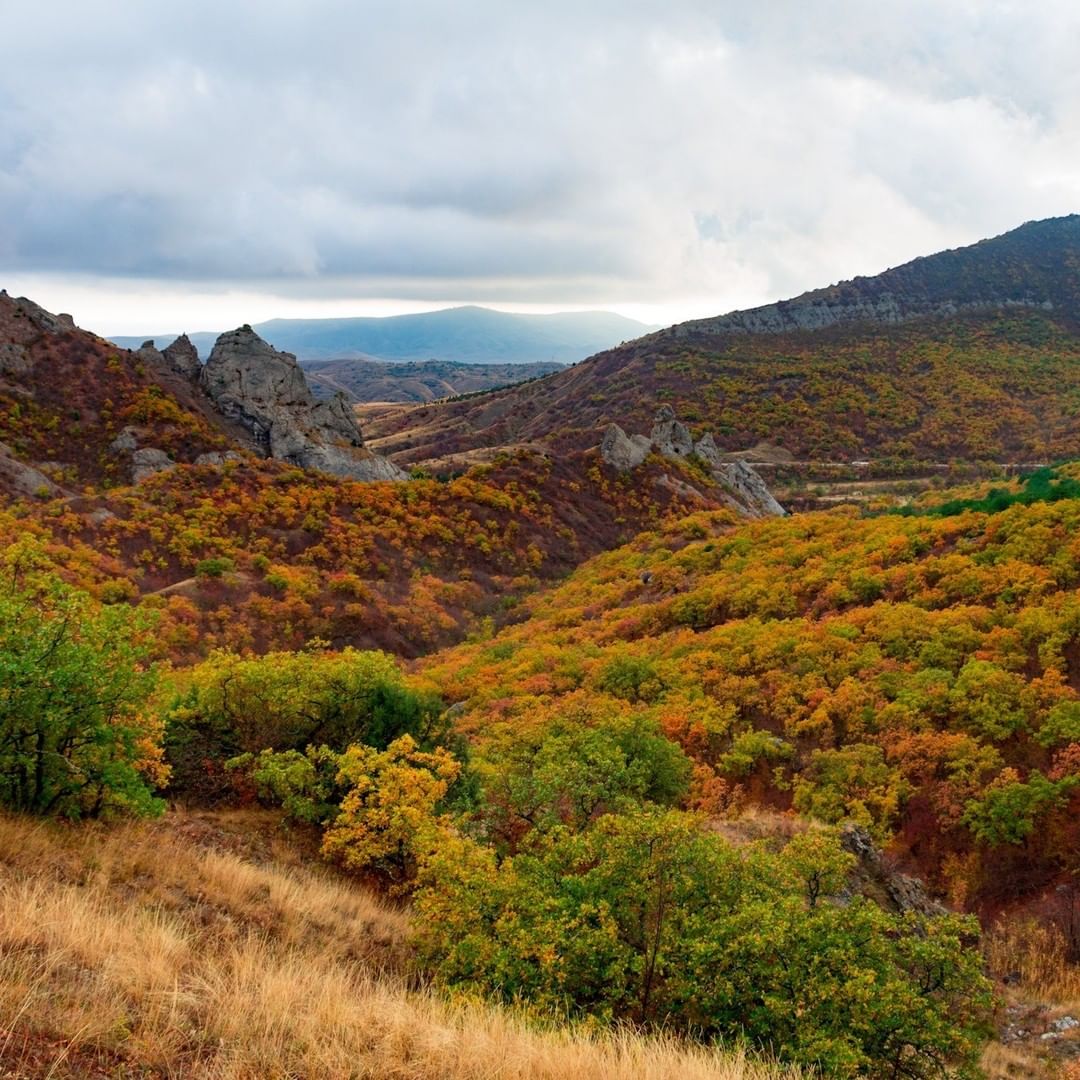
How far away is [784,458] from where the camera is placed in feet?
320

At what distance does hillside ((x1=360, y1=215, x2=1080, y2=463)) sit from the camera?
96875 mm

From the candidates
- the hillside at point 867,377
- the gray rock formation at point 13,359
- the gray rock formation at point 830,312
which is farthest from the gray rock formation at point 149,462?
the gray rock formation at point 830,312

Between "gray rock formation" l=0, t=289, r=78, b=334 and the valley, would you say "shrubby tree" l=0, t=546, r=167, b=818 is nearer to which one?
the valley

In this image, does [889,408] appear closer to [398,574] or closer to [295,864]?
[398,574]

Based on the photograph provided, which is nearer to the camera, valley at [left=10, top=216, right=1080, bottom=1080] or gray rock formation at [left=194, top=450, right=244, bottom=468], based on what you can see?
valley at [left=10, top=216, right=1080, bottom=1080]

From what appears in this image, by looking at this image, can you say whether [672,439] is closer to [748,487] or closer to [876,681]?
[748,487]

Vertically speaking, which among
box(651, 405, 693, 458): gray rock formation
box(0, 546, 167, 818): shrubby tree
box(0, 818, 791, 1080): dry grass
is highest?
box(651, 405, 693, 458): gray rock formation

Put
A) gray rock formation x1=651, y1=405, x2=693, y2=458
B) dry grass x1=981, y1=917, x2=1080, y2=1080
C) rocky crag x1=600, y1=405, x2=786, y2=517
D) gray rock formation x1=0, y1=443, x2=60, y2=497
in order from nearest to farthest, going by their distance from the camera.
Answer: dry grass x1=981, y1=917, x2=1080, y2=1080, gray rock formation x1=0, y1=443, x2=60, y2=497, rocky crag x1=600, y1=405, x2=786, y2=517, gray rock formation x1=651, y1=405, x2=693, y2=458

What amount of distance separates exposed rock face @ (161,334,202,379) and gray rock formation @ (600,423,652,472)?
4282 centimetres

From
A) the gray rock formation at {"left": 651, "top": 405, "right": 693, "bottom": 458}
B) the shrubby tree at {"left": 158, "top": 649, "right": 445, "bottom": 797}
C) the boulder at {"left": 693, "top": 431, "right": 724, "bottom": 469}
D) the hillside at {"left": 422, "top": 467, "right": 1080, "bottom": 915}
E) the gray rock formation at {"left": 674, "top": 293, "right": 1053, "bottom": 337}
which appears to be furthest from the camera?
the gray rock formation at {"left": 674, "top": 293, "right": 1053, "bottom": 337}

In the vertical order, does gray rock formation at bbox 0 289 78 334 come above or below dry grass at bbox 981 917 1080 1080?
above

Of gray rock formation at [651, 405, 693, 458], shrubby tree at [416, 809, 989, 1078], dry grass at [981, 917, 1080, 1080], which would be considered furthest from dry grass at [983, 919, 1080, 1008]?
gray rock formation at [651, 405, 693, 458]

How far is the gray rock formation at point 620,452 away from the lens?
66.5m

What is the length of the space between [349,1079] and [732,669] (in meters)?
18.8
